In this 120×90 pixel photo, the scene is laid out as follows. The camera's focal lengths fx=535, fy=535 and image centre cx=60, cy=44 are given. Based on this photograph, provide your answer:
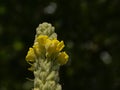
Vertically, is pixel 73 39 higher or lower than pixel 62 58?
higher

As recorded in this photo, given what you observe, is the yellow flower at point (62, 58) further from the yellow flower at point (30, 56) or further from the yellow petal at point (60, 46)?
the yellow flower at point (30, 56)

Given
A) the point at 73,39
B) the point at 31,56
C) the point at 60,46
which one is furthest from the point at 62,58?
the point at 73,39

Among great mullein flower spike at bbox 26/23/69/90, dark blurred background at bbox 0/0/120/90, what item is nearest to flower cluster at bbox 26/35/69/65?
great mullein flower spike at bbox 26/23/69/90

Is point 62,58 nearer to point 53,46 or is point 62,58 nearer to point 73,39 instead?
point 53,46

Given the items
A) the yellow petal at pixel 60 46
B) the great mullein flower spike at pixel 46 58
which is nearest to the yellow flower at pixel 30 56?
the great mullein flower spike at pixel 46 58

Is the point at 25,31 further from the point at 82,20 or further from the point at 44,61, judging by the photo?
the point at 44,61

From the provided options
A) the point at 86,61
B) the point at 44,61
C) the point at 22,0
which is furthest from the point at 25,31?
the point at 44,61
